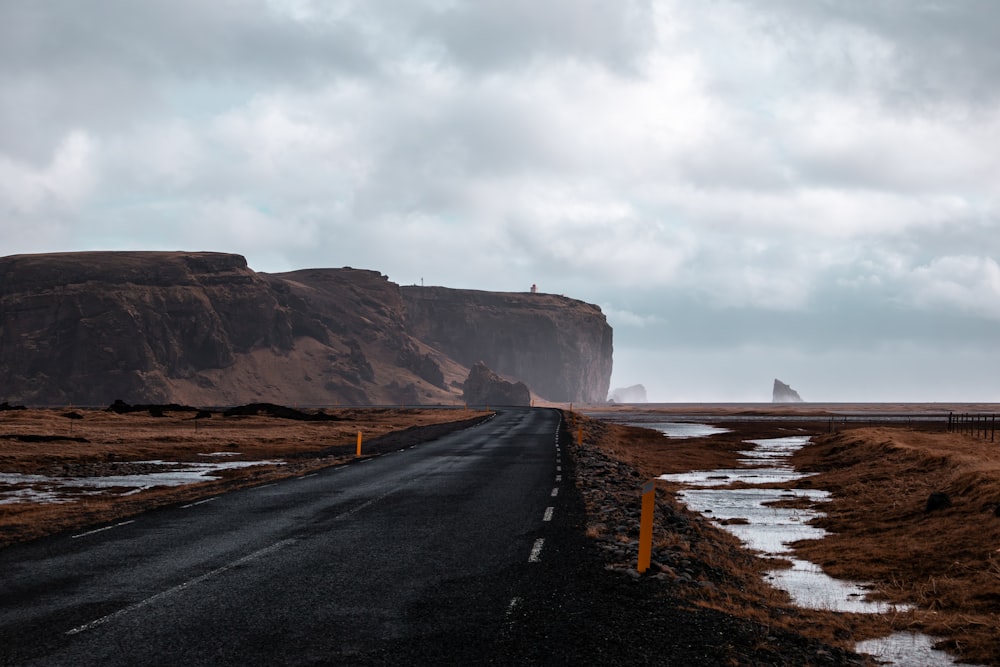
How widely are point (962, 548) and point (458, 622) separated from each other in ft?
34.0

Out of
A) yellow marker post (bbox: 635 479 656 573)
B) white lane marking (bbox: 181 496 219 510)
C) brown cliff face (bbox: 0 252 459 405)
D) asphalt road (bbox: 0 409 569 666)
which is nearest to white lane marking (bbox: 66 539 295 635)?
asphalt road (bbox: 0 409 569 666)

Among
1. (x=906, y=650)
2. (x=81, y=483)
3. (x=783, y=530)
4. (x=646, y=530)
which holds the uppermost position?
(x=646, y=530)

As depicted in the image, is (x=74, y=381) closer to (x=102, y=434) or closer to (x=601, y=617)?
(x=102, y=434)

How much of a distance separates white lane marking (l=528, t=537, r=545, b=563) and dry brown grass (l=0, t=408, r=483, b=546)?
900cm

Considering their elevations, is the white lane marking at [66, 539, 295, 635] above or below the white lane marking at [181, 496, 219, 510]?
above

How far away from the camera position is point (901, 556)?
15406mm

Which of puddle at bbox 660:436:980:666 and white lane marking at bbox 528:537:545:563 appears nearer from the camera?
puddle at bbox 660:436:980:666

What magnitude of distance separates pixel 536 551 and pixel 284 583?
3.95 meters

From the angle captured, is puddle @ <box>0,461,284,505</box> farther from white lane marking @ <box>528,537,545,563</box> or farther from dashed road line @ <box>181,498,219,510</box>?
white lane marking @ <box>528,537,545,563</box>

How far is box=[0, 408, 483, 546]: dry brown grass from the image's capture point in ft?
59.8

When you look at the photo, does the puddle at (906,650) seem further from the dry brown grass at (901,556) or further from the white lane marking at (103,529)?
the white lane marking at (103,529)

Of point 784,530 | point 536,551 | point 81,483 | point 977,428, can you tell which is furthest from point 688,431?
point 536,551

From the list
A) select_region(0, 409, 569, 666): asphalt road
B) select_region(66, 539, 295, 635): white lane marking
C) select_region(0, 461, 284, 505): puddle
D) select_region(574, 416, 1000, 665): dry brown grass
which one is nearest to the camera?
select_region(0, 409, 569, 666): asphalt road

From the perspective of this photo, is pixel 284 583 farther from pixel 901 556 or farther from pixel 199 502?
pixel 901 556
